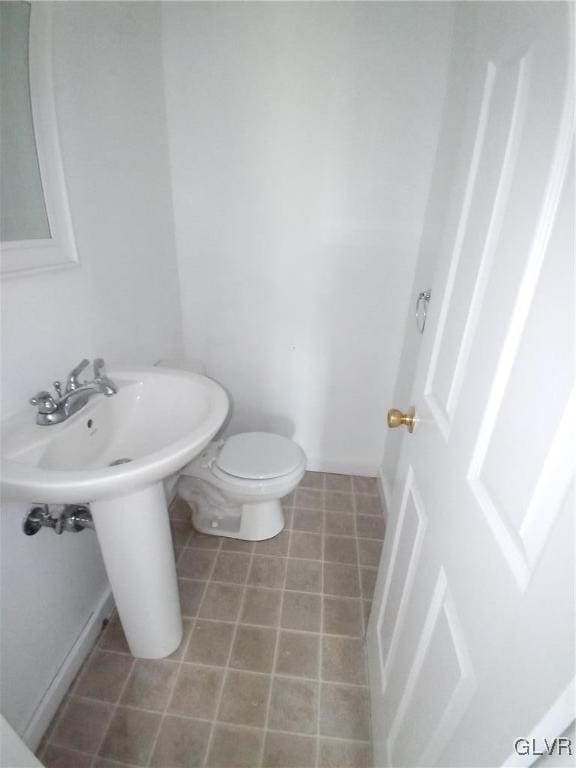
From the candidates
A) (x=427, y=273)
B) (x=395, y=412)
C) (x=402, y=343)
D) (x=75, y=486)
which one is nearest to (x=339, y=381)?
(x=402, y=343)

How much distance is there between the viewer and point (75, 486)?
65 centimetres

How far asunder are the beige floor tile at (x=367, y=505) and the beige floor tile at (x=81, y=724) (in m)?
1.27

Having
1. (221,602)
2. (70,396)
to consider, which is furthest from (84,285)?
(221,602)

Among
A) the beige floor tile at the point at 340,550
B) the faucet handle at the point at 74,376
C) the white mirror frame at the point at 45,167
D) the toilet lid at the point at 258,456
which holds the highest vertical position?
the white mirror frame at the point at 45,167

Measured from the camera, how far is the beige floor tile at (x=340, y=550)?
1.61m

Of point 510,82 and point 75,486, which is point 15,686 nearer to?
point 75,486

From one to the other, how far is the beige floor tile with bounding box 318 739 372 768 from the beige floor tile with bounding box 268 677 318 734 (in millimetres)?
55

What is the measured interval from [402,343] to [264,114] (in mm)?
1176

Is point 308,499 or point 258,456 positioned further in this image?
point 308,499

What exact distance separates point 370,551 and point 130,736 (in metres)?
1.07

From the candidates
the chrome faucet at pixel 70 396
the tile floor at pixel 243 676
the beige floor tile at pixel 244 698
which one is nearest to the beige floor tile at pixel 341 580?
the tile floor at pixel 243 676

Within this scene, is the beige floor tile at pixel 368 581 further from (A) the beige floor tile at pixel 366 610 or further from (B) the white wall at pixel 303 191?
(B) the white wall at pixel 303 191

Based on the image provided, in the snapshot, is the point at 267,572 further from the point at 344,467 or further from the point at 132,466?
the point at 132,466

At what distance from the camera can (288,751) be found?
3.34 feet
